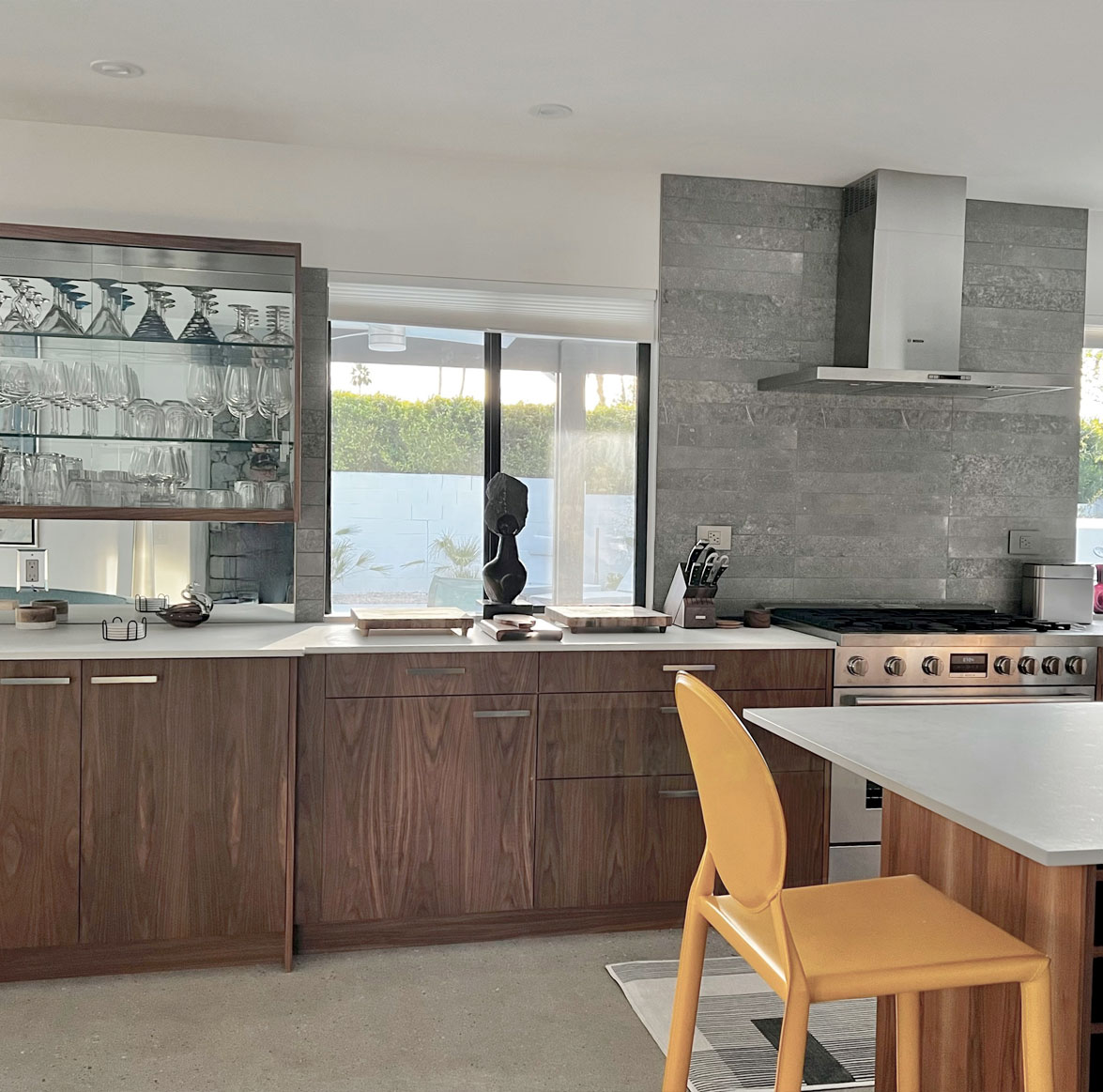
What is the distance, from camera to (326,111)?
327 cm

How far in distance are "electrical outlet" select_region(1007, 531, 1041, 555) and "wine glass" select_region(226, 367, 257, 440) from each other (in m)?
2.85

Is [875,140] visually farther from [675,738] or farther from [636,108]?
[675,738]

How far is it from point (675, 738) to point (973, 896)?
1.54 meters

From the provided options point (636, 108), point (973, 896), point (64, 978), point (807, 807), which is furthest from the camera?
point (807, 807)

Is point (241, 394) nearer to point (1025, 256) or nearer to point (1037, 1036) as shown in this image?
point (1037, 1036)

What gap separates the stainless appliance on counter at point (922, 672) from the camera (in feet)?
11.3

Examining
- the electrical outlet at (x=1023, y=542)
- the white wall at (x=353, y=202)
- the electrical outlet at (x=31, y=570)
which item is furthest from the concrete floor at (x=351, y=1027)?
the white wall at (x=353, y=202)

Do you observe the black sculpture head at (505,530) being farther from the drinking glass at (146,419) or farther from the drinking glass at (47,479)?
the drinking glass at (47,479)

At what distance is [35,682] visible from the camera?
2857mm

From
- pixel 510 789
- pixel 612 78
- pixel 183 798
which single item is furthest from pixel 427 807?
pixel 612 78

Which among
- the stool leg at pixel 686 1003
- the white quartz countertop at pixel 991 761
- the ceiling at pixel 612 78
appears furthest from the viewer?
the ceiling at pixel 612 78

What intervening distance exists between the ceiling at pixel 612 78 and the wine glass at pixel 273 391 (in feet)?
2.55

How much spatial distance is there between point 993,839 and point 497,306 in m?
2.83

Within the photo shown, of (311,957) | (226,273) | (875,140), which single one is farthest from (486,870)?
(875,140)
